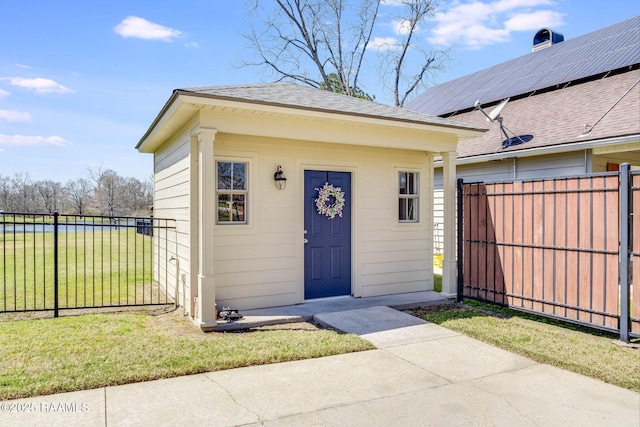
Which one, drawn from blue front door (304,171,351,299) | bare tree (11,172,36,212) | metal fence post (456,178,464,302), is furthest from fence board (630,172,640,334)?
bare tree (11,172,36,212)

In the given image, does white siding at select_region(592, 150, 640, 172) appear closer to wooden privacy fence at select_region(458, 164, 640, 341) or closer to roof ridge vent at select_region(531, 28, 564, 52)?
wooden privacy fence at select_region(458, 164, 640, 341)

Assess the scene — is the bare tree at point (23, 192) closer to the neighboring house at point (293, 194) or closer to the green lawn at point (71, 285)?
the green lawn at point (71, 285)

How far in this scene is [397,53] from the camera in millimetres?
20672

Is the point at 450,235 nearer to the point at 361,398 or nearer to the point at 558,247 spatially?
the point at 558,247

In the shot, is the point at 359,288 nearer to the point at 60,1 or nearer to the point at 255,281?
the point at 255,281

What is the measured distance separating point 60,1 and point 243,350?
26.0 ft

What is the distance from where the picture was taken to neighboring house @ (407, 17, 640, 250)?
24.8 ft

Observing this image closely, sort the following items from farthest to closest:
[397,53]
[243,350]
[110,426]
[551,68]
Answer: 1. [397,53]
2. [551,68]
3. [243,350]
4. [110,426]

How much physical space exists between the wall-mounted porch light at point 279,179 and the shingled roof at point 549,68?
A: 305 inches

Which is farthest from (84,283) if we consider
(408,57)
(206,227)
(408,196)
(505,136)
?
(408,57)

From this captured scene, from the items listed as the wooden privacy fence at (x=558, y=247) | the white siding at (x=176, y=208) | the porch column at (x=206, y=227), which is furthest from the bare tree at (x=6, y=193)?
the wooden privacy fence at (x=558, y=247)

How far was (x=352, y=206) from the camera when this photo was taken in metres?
6.83

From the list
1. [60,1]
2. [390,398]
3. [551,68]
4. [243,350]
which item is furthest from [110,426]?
[551,68]

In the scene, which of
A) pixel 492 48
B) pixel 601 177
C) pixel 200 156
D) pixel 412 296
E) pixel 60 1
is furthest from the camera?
pixel 492 48
